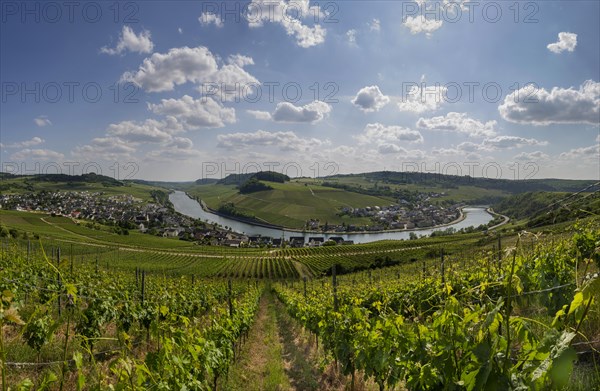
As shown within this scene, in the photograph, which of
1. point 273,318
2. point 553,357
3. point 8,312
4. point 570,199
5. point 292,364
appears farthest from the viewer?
point 273,318

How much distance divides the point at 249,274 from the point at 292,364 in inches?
1887

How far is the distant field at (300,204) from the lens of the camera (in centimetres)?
14688

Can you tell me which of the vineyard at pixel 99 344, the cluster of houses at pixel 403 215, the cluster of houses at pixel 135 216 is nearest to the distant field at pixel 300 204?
the cluster of houses at pixel 403 215

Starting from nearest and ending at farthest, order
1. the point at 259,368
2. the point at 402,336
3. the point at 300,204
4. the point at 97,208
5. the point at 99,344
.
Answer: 1. the point at 402,336
2. the point at 99,344
3. the point at 259,368
4. the point at 97,208
5. the point at 300,204

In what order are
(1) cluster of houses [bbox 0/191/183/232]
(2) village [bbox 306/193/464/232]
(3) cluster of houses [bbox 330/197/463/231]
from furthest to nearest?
(3) cluster of houses [bbox 330/197/463/231], (2) village [bbox 306/193/464/232], (1) cluster of houses [bbox 0/191/183/232]

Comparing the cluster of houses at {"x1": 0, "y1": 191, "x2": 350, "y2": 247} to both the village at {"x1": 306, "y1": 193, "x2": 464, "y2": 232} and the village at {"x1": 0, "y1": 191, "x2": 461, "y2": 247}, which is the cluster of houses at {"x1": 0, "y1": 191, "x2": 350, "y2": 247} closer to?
the village at {"x1": 0, "y1": 191, "x2": 461, "y2": 247}

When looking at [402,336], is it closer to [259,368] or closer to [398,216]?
[259,368]

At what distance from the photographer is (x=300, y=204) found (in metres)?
164

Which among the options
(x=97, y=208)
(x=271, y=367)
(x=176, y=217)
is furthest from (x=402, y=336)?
(x=97, y=208)

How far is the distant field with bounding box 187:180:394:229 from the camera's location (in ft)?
482

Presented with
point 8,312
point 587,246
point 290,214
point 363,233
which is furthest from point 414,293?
point 290,214

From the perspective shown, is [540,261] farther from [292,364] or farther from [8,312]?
[292,364]

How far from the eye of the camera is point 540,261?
5117 mm

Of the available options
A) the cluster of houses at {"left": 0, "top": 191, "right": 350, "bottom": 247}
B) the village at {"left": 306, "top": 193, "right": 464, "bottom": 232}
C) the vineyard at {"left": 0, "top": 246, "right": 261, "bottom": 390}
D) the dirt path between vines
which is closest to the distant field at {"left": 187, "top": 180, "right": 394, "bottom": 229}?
the village at {"left": 306, "top": 193, "right": 464, "bottom": 232}
